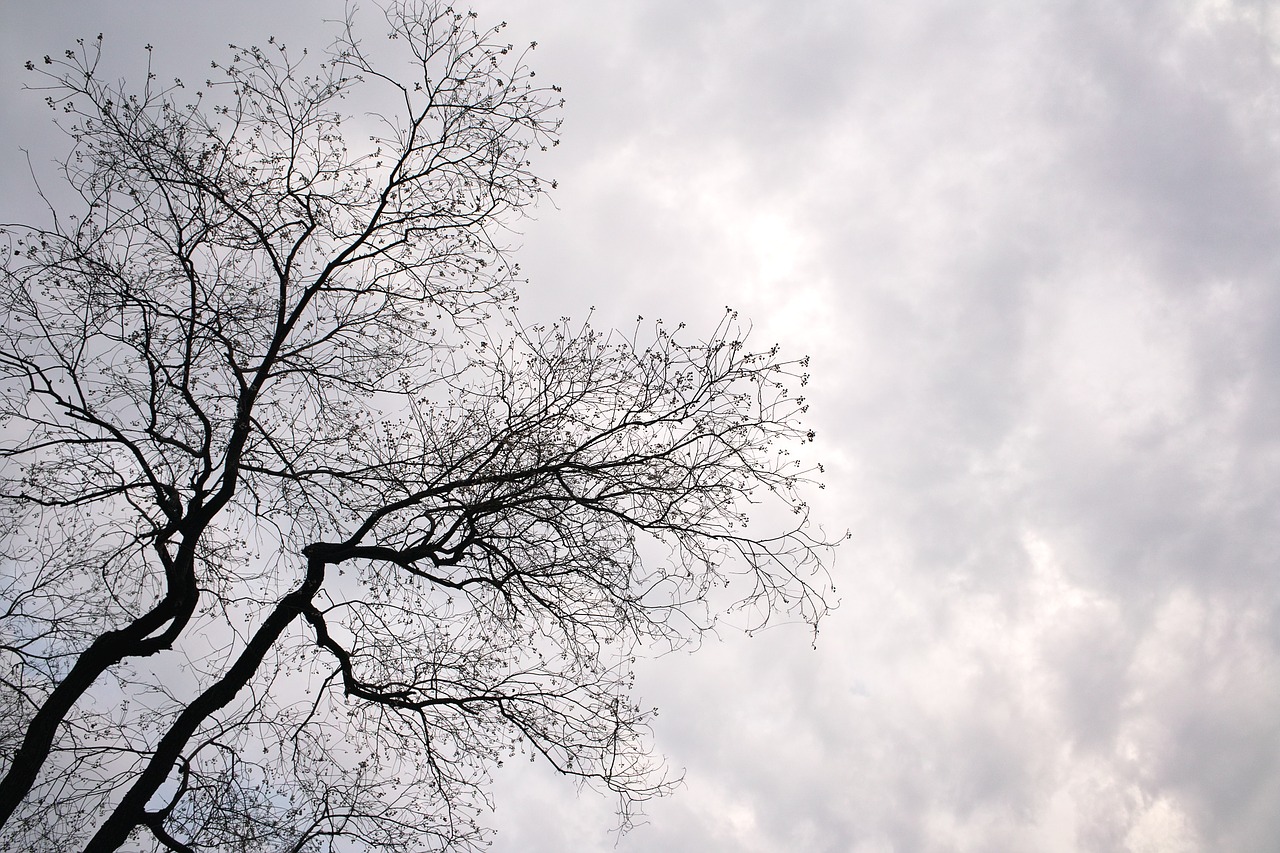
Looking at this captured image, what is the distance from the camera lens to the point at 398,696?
733 centimetres

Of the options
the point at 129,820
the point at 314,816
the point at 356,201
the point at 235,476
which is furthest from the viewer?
the point at 356,201

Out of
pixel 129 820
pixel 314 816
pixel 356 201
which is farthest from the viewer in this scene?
pixel 356 201

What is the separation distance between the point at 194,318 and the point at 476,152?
2951mm

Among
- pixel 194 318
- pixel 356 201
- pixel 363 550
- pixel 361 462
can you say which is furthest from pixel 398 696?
pixel 356 201

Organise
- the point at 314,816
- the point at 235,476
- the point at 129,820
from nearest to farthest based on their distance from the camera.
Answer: the point at 129,820, the point at 314,816, the point at 235,476

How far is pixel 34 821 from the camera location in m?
6.75

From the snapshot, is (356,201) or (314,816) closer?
(314,816)

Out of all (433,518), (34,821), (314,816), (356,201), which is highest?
(356,201)

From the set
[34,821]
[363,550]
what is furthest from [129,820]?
[363,550]

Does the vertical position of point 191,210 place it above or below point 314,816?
above

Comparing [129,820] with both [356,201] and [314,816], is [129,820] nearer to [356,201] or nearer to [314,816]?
[314,816]

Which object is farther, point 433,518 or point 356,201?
point 356,201

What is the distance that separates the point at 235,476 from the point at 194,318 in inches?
57.3

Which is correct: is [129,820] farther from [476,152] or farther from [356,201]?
[476,152]
